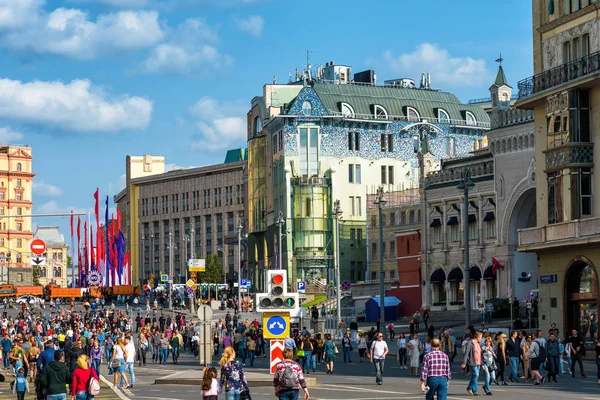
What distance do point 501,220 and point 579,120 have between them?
1121 inches

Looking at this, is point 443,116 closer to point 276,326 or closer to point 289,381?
point 276,326

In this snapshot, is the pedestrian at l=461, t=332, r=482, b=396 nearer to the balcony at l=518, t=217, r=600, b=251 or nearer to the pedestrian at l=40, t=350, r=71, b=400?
the pedestrian at l=40, t=350, r=71, b=400

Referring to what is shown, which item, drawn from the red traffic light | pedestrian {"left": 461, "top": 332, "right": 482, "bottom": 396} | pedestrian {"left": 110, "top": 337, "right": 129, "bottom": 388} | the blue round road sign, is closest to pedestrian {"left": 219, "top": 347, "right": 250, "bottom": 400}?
the red traffic light

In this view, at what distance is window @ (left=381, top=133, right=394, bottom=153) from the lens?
4899 inches

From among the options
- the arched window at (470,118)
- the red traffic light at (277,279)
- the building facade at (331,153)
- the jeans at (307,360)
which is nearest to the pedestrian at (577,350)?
the jeans at (307,360)

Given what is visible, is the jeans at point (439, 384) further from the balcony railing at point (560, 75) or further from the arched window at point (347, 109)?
the arched window at point (347, 109)

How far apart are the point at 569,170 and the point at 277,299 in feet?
91.7

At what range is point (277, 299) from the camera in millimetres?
31453

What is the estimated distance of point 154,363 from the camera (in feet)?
199

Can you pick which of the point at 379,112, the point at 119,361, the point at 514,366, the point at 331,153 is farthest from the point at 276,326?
the point at 379,112

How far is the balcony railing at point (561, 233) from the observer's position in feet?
177

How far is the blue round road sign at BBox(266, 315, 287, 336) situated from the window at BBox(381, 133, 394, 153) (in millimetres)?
92751

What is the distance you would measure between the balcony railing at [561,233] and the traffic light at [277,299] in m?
24.5

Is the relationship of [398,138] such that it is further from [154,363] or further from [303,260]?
[154,363]
